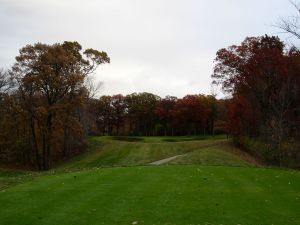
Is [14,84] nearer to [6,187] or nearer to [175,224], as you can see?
[6,187]

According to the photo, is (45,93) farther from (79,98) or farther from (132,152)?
(132,152)

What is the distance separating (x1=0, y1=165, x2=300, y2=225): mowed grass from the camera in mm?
10547

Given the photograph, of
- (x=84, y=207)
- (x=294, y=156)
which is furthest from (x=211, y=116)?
(x=84, y=207)

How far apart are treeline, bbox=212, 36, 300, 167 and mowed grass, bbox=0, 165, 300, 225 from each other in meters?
17.0

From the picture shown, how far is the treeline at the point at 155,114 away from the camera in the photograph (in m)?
75.8

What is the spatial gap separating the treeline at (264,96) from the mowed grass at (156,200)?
55.7 feet

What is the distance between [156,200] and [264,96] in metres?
31.4

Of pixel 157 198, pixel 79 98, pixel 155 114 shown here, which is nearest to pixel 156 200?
pixel 157 198

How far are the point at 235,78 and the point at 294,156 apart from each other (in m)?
15.9

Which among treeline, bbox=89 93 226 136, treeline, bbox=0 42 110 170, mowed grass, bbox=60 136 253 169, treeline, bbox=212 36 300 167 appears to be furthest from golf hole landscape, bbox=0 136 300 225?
treeline, bbox=89 93 226 136

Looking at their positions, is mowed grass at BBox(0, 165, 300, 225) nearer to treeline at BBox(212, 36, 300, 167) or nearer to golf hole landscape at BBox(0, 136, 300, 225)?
golf hole landscape at BBox(0, 136, 300, 225)

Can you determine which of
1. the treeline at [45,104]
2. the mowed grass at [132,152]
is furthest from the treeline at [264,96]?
the treeline at [45,104]

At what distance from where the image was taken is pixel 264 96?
1642 inches

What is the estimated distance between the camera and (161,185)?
50.5 ft
